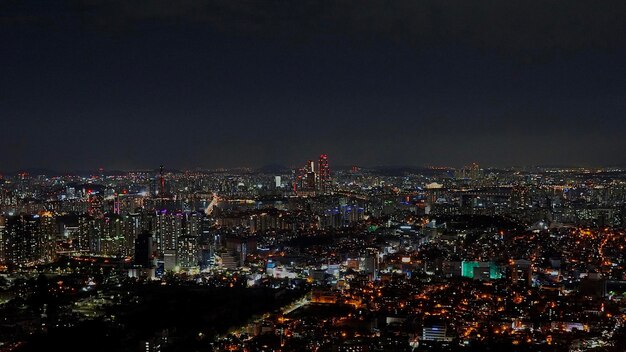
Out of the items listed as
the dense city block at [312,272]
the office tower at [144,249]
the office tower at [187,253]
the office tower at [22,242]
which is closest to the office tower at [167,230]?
the dense city block at [312,272]

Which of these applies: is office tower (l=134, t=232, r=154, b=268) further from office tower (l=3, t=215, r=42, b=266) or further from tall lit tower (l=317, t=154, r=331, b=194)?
tall lit tower (l=317, t=154, r=331, b=194)

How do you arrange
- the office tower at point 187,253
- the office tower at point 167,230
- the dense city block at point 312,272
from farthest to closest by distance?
the office tower at point 167,230, the office tower at point 187,253, the dense city block at point 312,272

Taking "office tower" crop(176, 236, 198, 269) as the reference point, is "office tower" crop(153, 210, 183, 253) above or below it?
above

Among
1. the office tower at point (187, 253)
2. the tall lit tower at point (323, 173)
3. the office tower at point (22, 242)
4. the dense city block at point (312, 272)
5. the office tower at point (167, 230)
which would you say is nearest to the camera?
the dense city block at point (312, 272)

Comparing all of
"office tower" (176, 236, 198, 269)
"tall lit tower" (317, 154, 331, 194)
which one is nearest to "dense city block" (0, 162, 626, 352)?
"office tower" (176, 236, 198, 269)

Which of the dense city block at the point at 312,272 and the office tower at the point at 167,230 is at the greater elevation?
the office tower at the point at 167,230

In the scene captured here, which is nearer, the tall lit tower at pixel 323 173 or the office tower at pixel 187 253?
the office tower at pixel 187 253

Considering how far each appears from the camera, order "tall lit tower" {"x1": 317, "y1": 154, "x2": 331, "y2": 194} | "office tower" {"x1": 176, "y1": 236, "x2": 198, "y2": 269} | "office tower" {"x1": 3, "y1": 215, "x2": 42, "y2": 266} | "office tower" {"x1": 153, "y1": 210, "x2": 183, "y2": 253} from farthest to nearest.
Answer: "tall lit tower" {"x1": 317, "y1": 154, "x2": 331, "y2": 194} → "office tower" {"x1": 153, "y1": 210, "x2": 183, "y2": 253} → "office tower" {"x1": 3, "y1": 215, "x2": 42, "y2": 266} → "office tower" {"x1": 176, "y1": 236, "x2": 198, "y2": 269}

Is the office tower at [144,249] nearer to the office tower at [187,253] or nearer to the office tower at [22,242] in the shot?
the office tower at [187,253]

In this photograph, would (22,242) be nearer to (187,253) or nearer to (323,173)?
(187,253)

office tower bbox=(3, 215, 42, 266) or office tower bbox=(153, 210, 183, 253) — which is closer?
office tower bbox=(3, 215, 42, 266)

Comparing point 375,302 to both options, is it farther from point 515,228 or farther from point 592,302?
point 515,228

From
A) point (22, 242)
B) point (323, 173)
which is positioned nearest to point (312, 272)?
point (22, 242)
